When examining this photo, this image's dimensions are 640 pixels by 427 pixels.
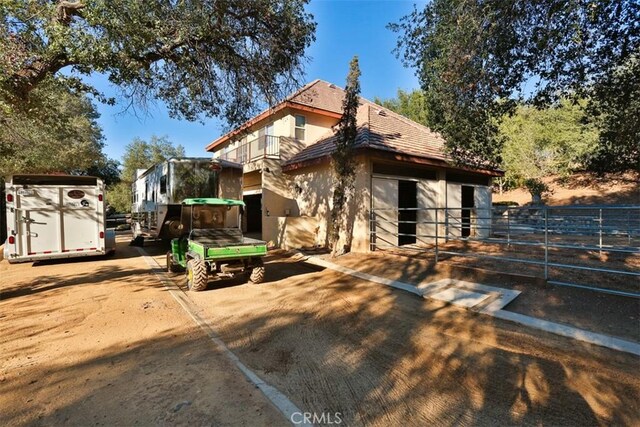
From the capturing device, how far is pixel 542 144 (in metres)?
28.5

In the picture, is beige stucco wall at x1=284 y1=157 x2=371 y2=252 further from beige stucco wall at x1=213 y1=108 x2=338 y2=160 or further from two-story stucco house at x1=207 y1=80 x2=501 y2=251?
beige stucco wall at x1=213 y1=108 x2=338 y2=160

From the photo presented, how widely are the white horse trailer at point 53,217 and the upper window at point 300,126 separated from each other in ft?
29.4

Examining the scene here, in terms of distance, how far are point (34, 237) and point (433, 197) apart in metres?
13.8

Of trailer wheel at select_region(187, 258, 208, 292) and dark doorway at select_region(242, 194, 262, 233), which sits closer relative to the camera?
trailer wheel at select_region(187, 258, 208, 292)

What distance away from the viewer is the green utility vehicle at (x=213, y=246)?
22.1ft

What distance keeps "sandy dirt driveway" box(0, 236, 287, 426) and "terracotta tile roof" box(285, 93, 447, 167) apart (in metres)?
8.22

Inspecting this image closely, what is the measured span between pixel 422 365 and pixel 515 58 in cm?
633

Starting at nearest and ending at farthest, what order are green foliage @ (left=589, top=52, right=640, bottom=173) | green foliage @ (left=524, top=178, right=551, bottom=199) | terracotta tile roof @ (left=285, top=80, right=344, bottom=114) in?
1. green foliage @ (left=589, top=52, right=640, bottom=173)
2. terracotta tile roof @ (left=285, top=80, right=344, bottom=114)
3. green foliage @ (left=524, top=178, right=551, bottom=199)

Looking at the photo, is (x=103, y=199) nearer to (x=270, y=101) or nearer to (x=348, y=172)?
(x=270, y=101)

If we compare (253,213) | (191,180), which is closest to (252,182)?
(253,213)

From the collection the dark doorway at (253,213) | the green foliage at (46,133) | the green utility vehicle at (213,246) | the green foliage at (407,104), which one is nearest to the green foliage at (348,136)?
the green utility vehicle at (213,246)

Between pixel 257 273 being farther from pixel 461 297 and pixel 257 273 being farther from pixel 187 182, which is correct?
pixel 187 182

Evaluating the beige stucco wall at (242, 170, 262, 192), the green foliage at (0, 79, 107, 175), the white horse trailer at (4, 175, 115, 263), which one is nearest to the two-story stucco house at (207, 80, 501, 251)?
the beige stucco wall at (242, 170, 262, 192)

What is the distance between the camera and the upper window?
16141mm
